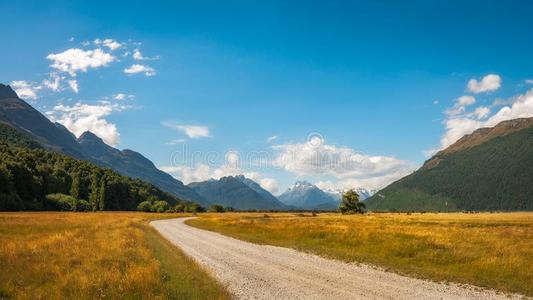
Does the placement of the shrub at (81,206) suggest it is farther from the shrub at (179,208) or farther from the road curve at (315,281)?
the road curve at (315,281)

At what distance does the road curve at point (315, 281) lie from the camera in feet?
49.2

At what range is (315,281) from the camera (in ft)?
57.3

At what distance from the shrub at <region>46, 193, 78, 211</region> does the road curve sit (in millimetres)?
122292

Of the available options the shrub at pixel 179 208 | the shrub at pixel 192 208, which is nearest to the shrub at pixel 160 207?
the shrub at pixel 179 208

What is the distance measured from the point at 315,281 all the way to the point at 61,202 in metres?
134

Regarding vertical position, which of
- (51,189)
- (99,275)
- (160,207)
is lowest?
(160,207)

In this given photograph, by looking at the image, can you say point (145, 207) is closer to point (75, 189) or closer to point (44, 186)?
point (75, 189)

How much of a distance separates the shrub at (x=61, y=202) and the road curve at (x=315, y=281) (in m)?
122

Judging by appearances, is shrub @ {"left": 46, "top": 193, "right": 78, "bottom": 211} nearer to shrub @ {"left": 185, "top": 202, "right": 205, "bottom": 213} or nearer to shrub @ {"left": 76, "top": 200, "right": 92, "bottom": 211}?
shrub @ {"left": 76, "top": 200, "right": 92, "bottom": 211}

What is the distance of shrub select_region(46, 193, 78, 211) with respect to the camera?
431 feet

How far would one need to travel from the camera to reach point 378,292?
49.9ft

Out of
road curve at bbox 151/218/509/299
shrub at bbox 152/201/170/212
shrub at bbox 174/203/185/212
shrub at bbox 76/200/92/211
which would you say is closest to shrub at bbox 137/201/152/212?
shrub at bbox 152/201/170/212

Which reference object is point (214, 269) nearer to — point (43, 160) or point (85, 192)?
point (85, 192)

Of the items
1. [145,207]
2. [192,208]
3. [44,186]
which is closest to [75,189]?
[44,186]
